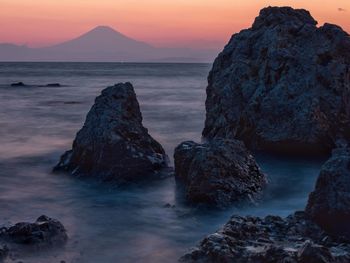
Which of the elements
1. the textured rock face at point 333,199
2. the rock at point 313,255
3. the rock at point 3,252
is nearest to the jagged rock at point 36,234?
the rock at point 3,252

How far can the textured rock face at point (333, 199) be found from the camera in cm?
711

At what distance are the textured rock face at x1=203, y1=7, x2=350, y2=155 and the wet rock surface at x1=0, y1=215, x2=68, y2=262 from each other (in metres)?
7.46

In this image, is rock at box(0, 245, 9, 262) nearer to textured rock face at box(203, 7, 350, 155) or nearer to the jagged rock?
the jagged rock

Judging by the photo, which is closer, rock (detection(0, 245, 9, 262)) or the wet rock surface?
rock (detection(0, 245, 9, 262))

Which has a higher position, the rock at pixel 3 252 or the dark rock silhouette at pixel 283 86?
the dark rock silhouette at pixel 283 86

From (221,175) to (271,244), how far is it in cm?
303

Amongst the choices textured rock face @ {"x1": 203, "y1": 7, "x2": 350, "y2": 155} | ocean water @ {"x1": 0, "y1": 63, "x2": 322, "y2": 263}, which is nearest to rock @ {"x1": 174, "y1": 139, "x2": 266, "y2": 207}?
ocean water @ {"x1": 0, "y1": 63, "x2": 322, "y2": 263}

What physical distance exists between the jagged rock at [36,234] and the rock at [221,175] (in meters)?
2.74

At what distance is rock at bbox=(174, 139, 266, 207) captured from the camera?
9227 mm

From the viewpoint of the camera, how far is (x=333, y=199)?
731cm

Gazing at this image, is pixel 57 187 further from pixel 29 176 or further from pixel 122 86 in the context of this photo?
pixel 122 86

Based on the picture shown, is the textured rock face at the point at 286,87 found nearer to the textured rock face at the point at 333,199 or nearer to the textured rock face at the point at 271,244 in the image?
the textured rock face at the point at 333,199

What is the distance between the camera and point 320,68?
1402 centimetres

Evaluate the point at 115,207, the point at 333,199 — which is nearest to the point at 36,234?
the point at 115,207
